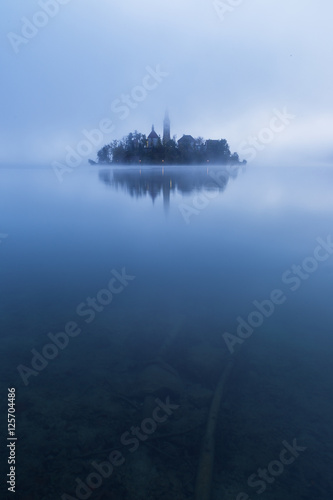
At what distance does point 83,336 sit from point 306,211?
28.9 metres

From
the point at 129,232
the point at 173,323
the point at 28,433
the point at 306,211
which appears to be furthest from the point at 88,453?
the point at 306,211

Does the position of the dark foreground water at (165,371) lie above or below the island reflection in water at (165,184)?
below

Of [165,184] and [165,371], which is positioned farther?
[165,184]

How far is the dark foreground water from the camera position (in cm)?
509

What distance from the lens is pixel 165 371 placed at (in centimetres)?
729

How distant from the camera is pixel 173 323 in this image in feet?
31.6

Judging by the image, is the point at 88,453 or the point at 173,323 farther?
the point at 173,323

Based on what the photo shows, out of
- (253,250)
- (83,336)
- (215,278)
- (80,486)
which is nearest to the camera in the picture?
(80,486)

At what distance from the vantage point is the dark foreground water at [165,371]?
16.7 feet

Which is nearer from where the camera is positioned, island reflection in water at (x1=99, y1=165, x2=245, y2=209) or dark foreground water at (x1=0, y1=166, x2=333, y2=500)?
dark foreground water at (x1=0, y1=166, x2=333, y2=500)

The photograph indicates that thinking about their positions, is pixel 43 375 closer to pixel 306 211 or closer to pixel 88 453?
pixel 88 453

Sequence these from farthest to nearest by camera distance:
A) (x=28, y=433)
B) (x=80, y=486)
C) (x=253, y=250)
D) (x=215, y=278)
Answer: (x=253, y=250) < (x=215, y=278) < (x=28, y=433) < (x=80, y=486)

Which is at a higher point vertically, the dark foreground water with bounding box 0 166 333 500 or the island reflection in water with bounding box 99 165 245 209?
the island reflection in water with bounding box 99 165 245 209

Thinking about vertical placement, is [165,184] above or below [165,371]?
above
